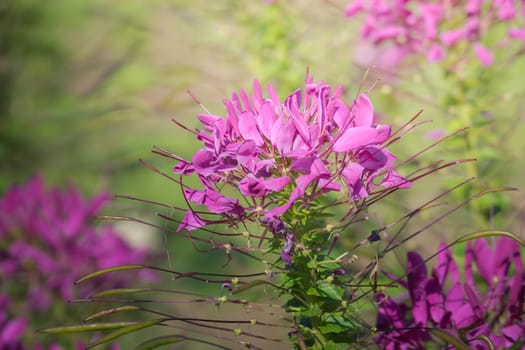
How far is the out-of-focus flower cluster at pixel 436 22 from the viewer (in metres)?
0.75

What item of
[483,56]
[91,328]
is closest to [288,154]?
[91,328]

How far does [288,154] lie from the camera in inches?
16.7

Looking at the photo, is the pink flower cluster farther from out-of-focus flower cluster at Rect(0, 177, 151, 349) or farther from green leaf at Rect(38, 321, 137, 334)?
out-of-focus flower cluster at Rect(0, 177, 151, 349)

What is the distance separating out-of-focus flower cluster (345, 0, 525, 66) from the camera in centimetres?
75


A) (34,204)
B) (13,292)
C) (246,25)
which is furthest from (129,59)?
(13,292)

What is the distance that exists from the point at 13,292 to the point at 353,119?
0.64 metres

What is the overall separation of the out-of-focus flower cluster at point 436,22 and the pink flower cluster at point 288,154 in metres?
0.35

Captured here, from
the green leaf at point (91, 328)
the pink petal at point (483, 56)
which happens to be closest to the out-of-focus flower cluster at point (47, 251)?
the green leaf at point (91, 328)

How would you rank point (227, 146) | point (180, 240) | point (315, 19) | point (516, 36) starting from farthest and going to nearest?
1. point (180, 240)
2. point (315, 19)
3. point (516, 36)
4. point (227, 146)

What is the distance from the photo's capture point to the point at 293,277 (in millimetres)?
469

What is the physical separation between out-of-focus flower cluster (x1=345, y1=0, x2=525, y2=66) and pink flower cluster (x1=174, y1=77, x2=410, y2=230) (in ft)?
1.13

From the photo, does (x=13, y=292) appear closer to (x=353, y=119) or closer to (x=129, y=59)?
(x=129, y=59)

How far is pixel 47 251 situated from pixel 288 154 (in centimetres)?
60

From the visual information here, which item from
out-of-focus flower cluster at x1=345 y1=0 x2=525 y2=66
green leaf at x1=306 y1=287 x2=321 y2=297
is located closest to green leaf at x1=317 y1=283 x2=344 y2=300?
green leaf at x1=306 y1=287 x2=321 y2=297
